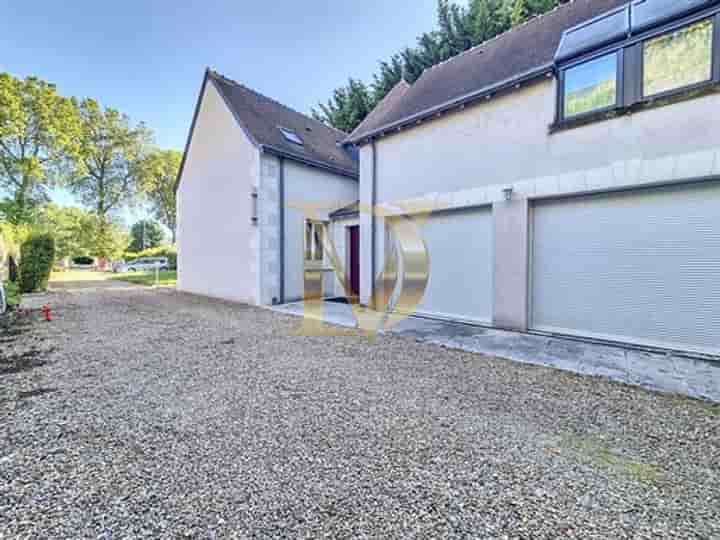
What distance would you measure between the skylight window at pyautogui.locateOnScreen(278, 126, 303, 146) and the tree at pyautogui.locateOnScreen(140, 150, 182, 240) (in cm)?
1478

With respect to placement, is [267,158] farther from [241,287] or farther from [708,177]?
[708,177]

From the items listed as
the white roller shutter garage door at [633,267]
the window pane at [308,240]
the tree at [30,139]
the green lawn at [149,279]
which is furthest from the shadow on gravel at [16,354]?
the tree at [30,139]

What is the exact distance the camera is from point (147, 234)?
40938mm

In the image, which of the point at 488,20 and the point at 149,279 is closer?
the point at 488,20

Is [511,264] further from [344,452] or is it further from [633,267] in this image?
[344,452]

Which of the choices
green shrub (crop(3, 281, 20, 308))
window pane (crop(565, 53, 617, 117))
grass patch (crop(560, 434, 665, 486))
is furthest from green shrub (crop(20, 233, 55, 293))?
window pane (crop(565, 53, 617, 117))

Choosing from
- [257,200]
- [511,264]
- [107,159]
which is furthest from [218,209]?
[107,159]

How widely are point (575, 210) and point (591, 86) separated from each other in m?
2.04

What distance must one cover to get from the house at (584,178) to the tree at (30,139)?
74.2 ft

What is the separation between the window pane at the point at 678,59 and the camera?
4.62 m

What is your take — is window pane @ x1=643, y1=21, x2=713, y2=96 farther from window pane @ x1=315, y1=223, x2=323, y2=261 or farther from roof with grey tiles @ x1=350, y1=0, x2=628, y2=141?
window pane @ x1=315, y1=223, x2=323, y2=261

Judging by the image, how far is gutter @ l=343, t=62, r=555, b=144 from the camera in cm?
588

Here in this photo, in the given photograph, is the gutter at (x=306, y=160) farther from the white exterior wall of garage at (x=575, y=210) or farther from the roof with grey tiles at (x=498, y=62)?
the white exterior wall of garage at (x=575, y=210)

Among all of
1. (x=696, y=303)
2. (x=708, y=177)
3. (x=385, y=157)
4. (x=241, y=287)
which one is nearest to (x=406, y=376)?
(x=696, y=303)
